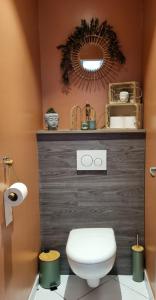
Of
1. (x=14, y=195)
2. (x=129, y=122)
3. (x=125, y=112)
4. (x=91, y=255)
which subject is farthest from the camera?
(x=125, y=112)

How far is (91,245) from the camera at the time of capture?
71.1 inches

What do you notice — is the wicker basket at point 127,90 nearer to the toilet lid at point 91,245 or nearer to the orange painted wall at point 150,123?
the orange painted wall at point 150,123

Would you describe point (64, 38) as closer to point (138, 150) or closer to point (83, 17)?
point (83, 17)

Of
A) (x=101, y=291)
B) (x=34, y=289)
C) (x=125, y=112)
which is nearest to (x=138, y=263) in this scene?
(x=101, y=291)

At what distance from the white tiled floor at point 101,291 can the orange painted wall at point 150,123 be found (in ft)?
0.58

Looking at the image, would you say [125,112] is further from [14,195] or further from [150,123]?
[14,195]

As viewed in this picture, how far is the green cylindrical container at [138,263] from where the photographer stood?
82.9 inches

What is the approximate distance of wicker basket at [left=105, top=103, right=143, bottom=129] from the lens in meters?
2.12

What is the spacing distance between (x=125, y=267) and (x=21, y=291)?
36.8 inches

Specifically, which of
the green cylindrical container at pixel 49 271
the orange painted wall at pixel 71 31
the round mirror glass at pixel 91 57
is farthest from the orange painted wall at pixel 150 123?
the green cylindrical container at pixel 49 271

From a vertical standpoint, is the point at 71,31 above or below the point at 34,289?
above

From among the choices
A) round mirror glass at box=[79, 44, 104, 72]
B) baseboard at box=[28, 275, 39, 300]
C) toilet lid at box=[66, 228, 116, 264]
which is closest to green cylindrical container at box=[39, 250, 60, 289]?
baseboard at box=[28, 275, 39, 300]

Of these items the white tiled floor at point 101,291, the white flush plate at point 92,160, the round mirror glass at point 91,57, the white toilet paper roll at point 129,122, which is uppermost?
the round mirror glass at point 91,57

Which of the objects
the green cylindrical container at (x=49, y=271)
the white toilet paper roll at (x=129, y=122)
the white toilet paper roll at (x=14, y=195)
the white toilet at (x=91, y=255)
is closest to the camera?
the white toilet paper roll at (x=14, y=195)
